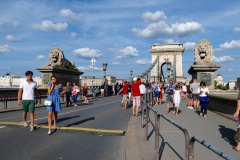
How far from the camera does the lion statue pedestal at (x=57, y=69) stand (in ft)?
77.9

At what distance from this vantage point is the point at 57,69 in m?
24.5

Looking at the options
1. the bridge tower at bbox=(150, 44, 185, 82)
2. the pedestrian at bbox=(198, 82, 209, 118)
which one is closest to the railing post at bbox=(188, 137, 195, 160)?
the pedestrian at bbox=(198, 82, 209, 118)

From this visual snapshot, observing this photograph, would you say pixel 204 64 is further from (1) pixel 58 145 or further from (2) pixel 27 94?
(1) pixel 58 145

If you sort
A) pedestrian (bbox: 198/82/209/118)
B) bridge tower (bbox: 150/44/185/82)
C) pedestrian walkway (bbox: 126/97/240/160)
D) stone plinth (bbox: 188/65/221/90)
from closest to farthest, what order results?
pedestrian walkway (bbox: 126/97/240/160), pedestrian (bbox: 198/82/209/118), stone plinth (bbox: 188/65/221/90), bridge tower (bbox: 150/44/185/82)

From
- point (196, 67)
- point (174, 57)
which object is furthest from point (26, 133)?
point (174, 57)

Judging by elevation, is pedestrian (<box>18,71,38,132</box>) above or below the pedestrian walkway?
above

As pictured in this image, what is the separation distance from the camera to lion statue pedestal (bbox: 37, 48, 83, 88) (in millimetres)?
23734

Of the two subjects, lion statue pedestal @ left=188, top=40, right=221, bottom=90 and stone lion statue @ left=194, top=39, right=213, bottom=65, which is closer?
lion statue pedestal @ left=188, top=40, right=221, bottom=90

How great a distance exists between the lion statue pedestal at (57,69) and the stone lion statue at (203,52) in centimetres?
1131

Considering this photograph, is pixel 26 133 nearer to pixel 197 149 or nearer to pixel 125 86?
pixel 197 149

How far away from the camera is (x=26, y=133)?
29.1 ft

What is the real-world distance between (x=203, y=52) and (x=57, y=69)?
1193cm

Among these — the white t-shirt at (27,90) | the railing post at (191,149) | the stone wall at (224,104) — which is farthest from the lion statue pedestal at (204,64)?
the railing post at (191,149)

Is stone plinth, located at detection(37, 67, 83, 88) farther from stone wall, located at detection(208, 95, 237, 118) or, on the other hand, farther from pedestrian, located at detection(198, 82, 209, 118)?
pedestrian, located at detection(198, 82, 209, 118)
